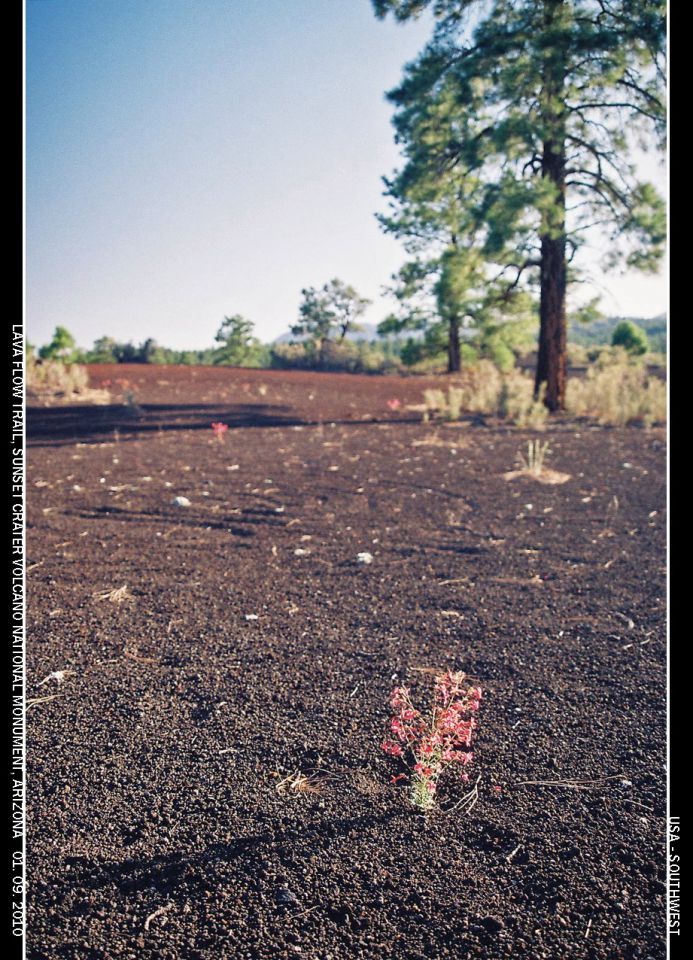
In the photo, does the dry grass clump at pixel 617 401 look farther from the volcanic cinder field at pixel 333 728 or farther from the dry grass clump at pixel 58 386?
the dry grass clump at pixel 58 386

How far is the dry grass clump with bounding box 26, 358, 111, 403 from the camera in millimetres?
12805

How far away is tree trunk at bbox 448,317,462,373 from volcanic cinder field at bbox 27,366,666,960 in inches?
678

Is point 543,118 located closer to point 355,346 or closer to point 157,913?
point 157,913

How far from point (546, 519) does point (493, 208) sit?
7.11 metres

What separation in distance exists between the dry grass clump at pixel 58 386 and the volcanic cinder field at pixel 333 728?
27.5 feet

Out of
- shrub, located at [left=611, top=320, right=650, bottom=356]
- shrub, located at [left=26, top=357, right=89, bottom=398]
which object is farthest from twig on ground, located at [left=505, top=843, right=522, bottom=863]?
shrub, located at [left=611, top=320, right=650, bottom=356]

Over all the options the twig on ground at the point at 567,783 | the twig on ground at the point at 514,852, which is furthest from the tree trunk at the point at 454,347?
the twig on ground at the point at 514,852

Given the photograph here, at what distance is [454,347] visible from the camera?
72.5 feet

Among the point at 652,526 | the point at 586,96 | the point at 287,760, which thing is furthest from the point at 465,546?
the point at 586,96

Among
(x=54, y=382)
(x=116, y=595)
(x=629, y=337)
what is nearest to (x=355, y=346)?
(x=629, y=337)

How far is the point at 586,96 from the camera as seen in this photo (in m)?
11.2

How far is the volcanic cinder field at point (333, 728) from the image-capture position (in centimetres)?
144

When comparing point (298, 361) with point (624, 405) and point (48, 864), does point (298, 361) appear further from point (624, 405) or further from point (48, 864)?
point (48, 864)

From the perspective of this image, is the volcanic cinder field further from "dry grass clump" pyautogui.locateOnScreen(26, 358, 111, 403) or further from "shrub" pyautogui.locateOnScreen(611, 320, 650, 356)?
"shrub" pyautogui.locateOnScreen(611, 320, 650, 356)
